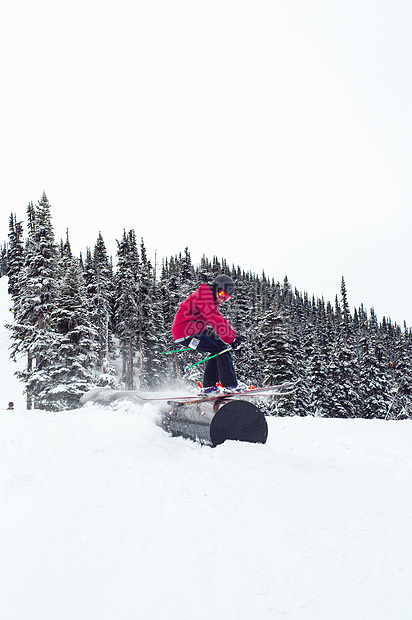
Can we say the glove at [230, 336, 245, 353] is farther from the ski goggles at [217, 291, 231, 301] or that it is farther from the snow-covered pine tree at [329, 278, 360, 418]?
the snow-covered pine tree at [329, 278, 360, 418]

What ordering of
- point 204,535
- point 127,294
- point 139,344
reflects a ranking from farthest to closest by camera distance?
1. point 139,344
2. point 127,294
3. point 204,535

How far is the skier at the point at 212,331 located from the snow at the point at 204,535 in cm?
137

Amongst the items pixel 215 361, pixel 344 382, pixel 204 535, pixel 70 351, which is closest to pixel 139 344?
pixel 70 351

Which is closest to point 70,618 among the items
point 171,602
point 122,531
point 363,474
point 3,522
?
point 171,602

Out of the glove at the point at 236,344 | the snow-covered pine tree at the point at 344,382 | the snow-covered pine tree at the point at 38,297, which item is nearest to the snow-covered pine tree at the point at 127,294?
the snow-covered pine tree at the point at 38,297

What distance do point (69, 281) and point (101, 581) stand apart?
87.0ft

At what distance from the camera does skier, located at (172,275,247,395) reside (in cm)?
652

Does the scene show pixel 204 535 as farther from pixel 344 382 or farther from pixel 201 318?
pixel 344 382

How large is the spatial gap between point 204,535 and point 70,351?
2416 cm

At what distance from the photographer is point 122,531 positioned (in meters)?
3.02

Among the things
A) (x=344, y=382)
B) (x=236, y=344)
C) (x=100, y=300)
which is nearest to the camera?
(x=236, y=344)

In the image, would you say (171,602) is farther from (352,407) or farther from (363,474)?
(352,407)

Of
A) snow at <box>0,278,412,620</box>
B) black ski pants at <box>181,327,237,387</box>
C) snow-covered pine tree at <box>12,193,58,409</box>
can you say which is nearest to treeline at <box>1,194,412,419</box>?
snow-covered pine tree at <box>12,193,58,409</box>

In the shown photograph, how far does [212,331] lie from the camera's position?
22.1ft
